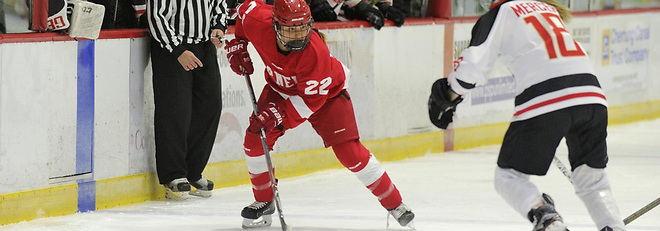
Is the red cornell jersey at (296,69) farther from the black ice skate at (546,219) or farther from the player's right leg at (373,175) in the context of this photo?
the black ice skate at (546,219)

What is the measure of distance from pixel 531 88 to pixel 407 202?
2010mm

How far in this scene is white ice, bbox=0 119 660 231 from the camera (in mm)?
5066

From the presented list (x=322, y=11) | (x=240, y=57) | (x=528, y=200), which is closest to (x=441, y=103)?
(x=528, y=200)

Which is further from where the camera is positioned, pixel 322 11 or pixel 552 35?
pixel 322 11

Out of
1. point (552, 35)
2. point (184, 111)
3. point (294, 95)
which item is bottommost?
Result: point (184, 111)

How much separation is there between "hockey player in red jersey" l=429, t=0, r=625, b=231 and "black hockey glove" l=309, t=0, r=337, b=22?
3028mm

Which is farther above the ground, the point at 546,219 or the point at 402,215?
the point at 546,219

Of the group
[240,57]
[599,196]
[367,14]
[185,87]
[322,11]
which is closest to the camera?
[599,196]

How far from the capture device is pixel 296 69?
471 centimetres

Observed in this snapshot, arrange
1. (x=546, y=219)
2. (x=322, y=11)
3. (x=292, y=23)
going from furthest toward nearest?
(x=322, y=11) < (x=292, y=23) < (x=546, y=219)

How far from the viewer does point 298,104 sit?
15.8 feet

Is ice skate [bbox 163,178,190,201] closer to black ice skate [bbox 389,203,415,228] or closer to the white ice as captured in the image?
the white ice

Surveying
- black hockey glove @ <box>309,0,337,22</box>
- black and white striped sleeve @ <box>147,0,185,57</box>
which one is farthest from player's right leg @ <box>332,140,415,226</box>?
black hockey glove @ <box>309,0,337,22</box>

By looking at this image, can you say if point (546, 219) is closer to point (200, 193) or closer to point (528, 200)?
point (528, 200)
